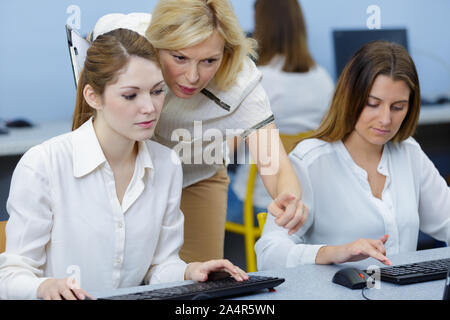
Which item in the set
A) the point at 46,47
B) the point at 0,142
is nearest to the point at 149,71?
the point at 0,142

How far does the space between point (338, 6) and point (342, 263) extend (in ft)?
9.48

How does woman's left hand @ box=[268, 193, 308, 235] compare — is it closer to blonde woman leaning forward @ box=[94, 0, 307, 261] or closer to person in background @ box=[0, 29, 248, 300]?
blonde woman leaning forward @ box=[94, 0, 307, 261]

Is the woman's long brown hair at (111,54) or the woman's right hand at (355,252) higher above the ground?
the woman's long brown hair at (111,54)

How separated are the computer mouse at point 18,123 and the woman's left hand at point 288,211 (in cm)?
204

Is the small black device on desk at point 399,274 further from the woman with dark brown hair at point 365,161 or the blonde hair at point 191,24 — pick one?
the blonde hair at point 191,24

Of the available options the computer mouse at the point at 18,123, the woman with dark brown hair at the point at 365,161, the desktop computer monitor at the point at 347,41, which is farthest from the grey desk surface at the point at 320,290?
the desktop computer monitor at the point at 347,41

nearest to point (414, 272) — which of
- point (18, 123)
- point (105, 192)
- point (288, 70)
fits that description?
point (105, 192)

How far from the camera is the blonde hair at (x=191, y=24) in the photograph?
4.84ft

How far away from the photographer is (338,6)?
3.96 m

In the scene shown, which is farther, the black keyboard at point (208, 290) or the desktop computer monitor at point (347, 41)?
the desktop computer monitor at point (347, 41)

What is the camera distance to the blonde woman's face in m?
1.51

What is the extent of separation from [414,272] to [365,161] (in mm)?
526
